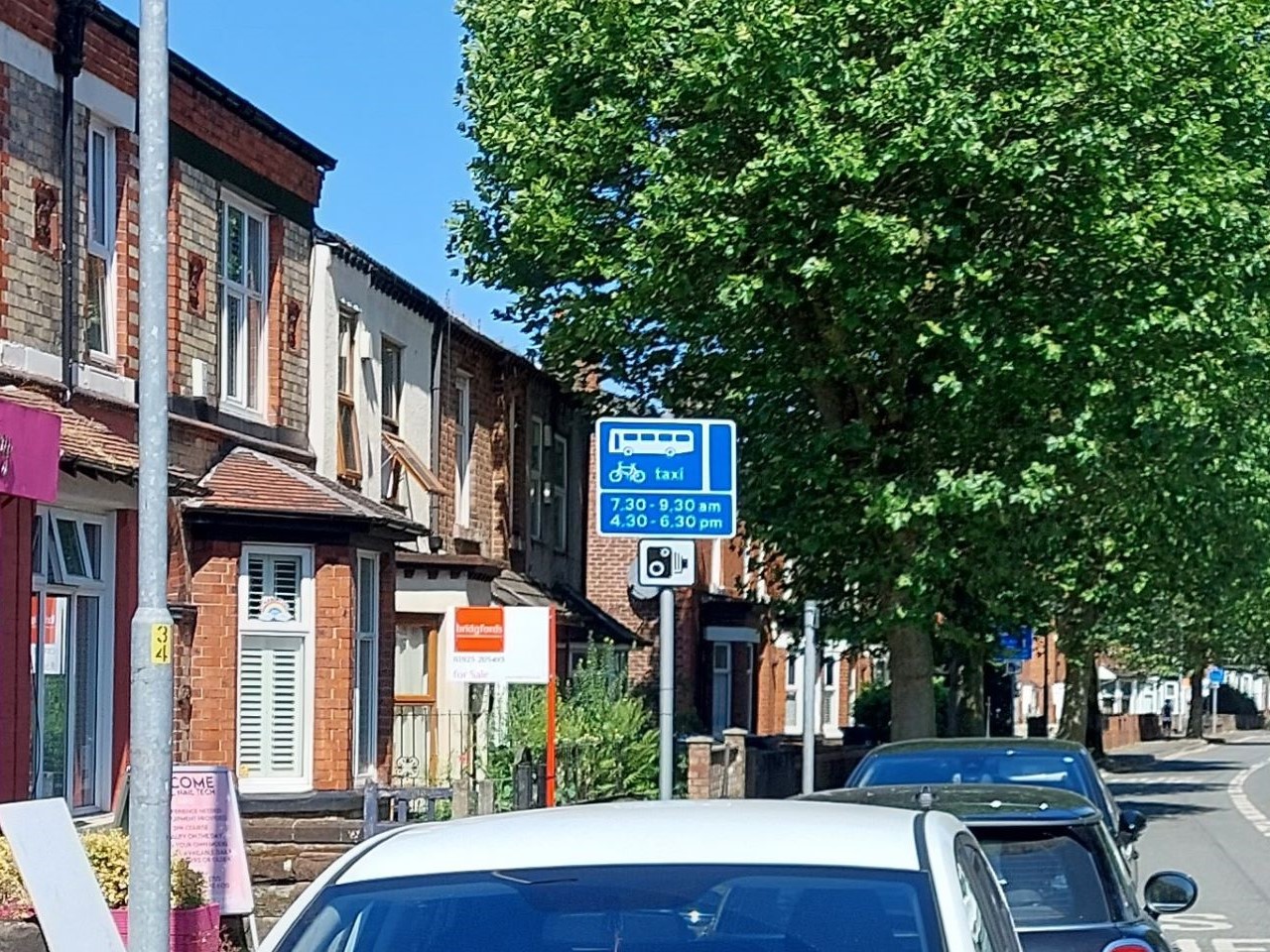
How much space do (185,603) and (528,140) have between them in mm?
8739

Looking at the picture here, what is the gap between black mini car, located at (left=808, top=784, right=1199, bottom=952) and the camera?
7535mm

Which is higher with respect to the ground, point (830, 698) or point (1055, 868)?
point (1055, 868)

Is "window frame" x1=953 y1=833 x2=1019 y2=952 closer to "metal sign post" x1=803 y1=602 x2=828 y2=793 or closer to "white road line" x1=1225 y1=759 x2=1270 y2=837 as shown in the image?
"metal sign post" x1=803 y1=602 x2=828 y2=793

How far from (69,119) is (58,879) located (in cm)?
823

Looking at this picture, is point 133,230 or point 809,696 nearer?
point 133,230

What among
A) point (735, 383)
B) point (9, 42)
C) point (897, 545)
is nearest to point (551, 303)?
point (735, 383)

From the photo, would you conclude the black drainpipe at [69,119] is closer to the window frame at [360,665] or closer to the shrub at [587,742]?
the window frame at [360,665]

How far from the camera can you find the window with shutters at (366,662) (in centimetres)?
2033

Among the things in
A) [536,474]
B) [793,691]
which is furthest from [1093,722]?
[536,474]

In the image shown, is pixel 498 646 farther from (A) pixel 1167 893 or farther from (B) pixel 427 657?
(B) pixel 427 657

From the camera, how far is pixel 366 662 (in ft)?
67.6

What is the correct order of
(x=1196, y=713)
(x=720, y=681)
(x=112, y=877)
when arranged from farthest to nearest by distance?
(x=1196, y=713), (x=720, y=681), (x=112, y=877)

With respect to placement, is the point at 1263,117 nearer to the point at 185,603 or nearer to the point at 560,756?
the point at 560,756

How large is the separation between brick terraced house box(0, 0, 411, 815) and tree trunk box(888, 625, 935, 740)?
27.4 feet
